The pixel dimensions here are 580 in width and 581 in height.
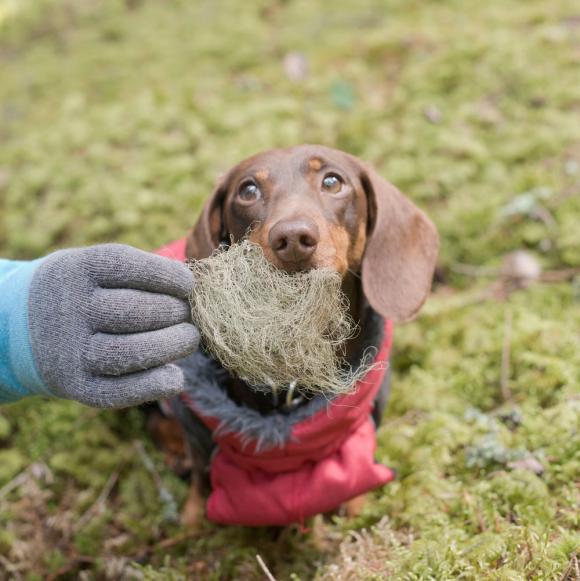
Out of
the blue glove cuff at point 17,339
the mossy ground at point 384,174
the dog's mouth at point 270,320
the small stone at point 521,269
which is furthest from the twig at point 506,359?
the blue glove cuff at point 17,339

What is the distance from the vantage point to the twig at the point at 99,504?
3.17 meters

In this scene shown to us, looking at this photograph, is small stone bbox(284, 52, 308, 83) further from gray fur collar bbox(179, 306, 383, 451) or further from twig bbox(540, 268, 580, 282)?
gray fur collar bbox(179, 306, 383, 451)

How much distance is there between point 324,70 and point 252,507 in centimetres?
368

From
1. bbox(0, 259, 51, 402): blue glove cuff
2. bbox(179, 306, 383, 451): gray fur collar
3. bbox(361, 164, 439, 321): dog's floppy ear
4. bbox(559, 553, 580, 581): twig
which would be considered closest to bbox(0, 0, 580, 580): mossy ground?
bbox(559, 553, 580, 581): twig

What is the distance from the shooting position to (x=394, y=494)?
2.80 m

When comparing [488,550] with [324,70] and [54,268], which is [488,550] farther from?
[324,70]

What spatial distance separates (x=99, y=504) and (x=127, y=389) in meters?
1.56

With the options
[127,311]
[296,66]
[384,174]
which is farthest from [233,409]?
[296,66]

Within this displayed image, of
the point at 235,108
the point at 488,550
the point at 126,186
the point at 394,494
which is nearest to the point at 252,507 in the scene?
the point at 394,494

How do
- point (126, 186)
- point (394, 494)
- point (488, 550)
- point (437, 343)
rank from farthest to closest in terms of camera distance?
1. point (126, 186)
2. point (437, 343)
3. point (394, 494)
4. point (488, 550)

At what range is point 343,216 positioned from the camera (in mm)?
2594

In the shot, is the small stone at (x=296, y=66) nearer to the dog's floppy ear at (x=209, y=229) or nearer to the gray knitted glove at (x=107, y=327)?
the dog's floppy ear at (x=209, y=229)

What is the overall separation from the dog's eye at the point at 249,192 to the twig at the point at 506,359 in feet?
5.04

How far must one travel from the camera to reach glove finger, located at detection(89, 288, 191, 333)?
190 cm
